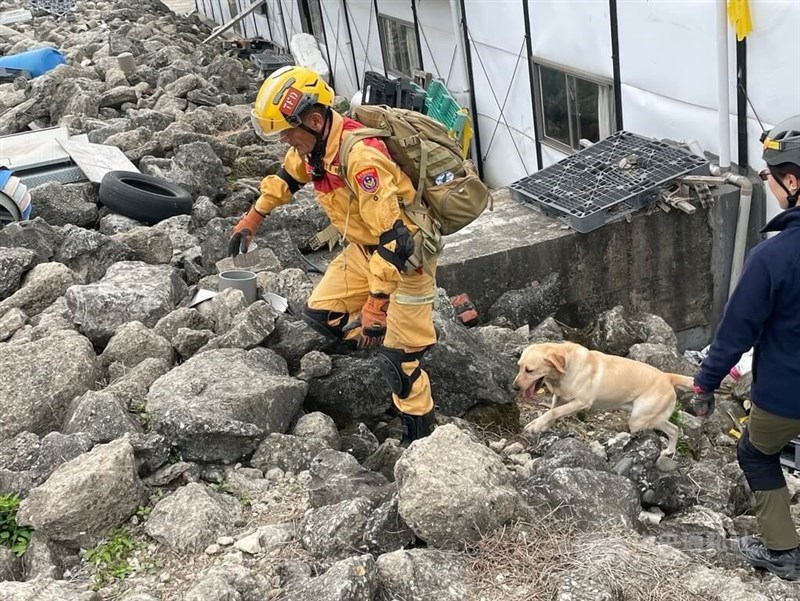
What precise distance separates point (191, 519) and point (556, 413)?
2.40 meters

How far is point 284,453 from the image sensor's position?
5.00 meters

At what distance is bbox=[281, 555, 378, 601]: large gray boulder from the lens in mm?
3514

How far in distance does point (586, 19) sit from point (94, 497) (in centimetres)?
669

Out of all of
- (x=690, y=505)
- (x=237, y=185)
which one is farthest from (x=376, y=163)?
(x=237, y=185)

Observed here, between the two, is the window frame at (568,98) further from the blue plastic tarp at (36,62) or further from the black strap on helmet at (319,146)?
the blue plastic tarp at (36,62)

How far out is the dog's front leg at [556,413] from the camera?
5516 mm

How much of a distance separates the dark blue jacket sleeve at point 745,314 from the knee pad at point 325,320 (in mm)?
2643

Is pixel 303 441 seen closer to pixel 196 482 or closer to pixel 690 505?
pixel 196 482

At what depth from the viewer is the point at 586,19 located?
8727mm

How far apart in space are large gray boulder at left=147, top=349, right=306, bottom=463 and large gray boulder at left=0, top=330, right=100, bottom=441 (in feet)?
2.29

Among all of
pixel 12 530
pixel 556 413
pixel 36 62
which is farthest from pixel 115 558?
pixel 36 62

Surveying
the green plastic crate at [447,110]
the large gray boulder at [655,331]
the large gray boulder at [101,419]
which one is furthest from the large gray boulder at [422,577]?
the green plastic crate at [447,110]

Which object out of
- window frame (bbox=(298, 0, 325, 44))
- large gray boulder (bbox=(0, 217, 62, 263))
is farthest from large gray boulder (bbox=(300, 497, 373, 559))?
window frame (bbox=(298, 0, 325, 44))

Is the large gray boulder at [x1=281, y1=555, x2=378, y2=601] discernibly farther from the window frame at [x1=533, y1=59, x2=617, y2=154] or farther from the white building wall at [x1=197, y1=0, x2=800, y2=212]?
the window frame at [x1=533, y1=59, x2=617, y2=154]
